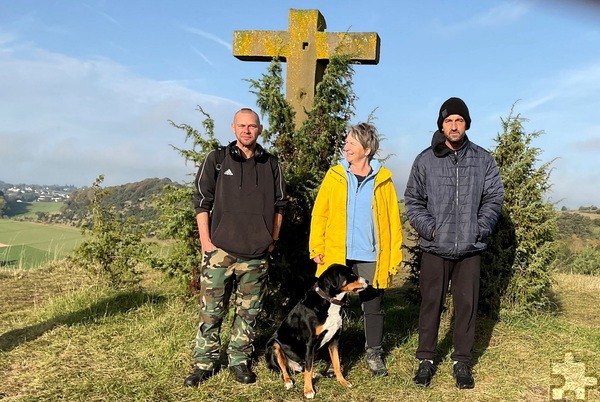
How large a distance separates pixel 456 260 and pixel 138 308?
4053mm

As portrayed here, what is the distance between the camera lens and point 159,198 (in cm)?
598

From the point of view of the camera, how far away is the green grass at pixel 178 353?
13.9 feet

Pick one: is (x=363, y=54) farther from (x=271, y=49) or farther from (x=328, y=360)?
(x=328, y=360)

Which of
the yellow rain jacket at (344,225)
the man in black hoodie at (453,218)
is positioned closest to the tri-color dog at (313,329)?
the yellow rain jacket at (344,225)

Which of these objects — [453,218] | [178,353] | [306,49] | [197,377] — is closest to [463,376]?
[453,218]

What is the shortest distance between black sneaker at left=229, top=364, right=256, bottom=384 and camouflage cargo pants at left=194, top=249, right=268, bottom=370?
4 cm

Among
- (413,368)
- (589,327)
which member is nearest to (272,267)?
(413,368)

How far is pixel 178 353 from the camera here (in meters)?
4.96

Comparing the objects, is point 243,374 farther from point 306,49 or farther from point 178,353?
point 306,49

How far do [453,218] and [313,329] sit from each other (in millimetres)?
1495

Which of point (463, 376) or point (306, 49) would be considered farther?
point (306, 49)

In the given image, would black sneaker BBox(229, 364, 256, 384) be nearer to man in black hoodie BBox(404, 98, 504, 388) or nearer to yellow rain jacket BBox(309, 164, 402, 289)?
yellow rain jacket BBox(309, 164, 402, 289)

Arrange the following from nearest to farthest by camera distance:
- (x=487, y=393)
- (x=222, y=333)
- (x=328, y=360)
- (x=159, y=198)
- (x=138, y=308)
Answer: (x=487, y=393) < (x=328, y=360) < (x=222, y=333) < (x=159, y=198) < (x=138, y=308)

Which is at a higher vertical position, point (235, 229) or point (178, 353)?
point (235, 229)
